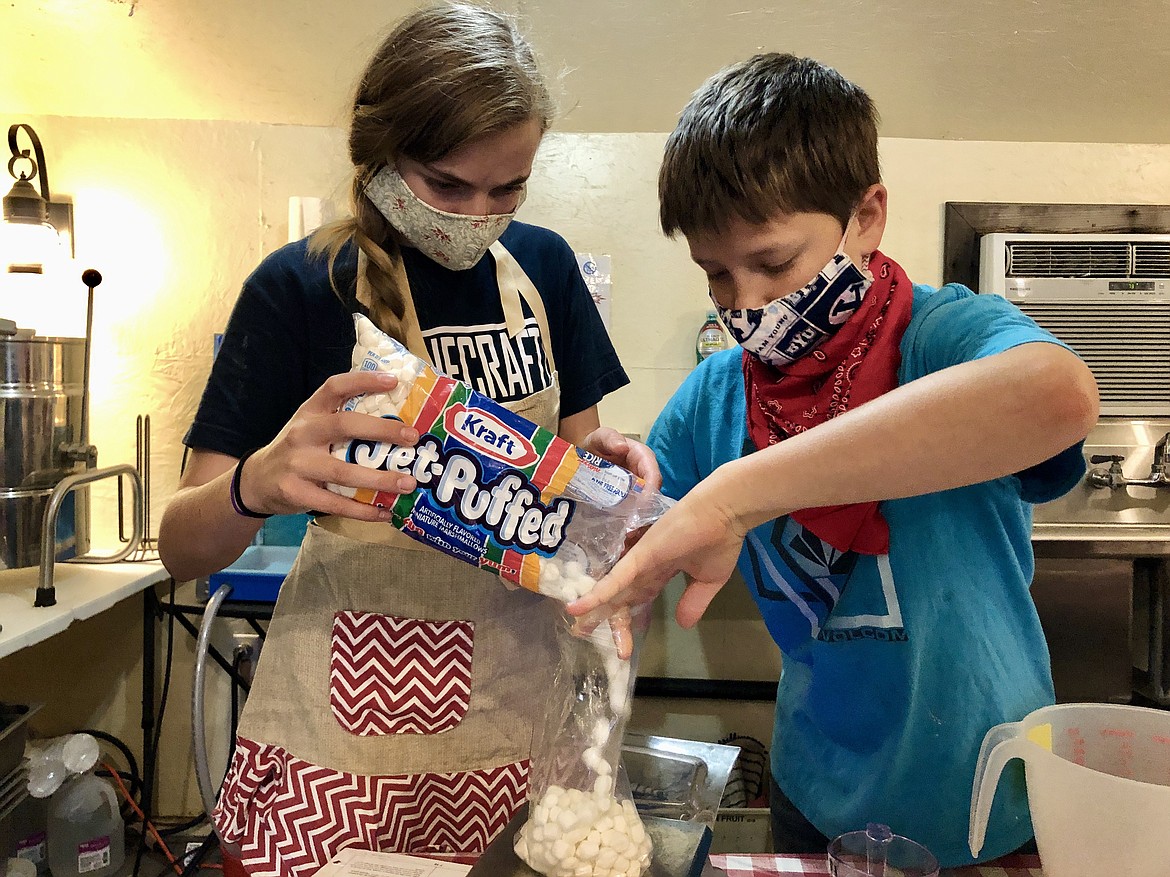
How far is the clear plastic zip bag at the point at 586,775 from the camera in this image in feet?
2.20

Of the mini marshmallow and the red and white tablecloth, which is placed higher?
the mini marshmallow

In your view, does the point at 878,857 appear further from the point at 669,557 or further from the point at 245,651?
the point at 245,651

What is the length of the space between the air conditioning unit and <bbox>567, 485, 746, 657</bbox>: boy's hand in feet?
7.03

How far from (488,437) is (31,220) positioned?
7.45 ft

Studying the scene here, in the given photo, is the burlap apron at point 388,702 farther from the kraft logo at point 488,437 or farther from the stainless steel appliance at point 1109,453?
the stainless steel appliance at point 1109,453

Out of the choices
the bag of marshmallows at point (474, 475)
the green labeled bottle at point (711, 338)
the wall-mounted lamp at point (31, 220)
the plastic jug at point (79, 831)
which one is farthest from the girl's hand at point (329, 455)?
the wall-mounted lamp at point (31, 220)

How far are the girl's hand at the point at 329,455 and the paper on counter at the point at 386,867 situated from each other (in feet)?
1.11

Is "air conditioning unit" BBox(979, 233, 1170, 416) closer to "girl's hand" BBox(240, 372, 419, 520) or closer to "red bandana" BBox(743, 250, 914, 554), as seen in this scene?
"red bandana" BBox(743, 250, 914, 554)

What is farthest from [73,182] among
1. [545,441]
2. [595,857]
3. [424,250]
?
[595,857]

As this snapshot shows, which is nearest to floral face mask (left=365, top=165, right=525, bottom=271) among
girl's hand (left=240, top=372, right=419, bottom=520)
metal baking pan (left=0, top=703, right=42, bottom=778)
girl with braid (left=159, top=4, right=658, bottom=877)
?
girl with braid (left=159, top=4, right=658, bottom=877)

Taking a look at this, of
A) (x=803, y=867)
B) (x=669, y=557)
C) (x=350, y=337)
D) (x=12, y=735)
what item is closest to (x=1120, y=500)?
(x=803, y=867)

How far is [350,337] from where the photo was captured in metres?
0.94

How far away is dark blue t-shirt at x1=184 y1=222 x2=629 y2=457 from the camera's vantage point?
36.0 inches

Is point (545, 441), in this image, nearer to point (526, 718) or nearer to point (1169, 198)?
point (526, 718)
